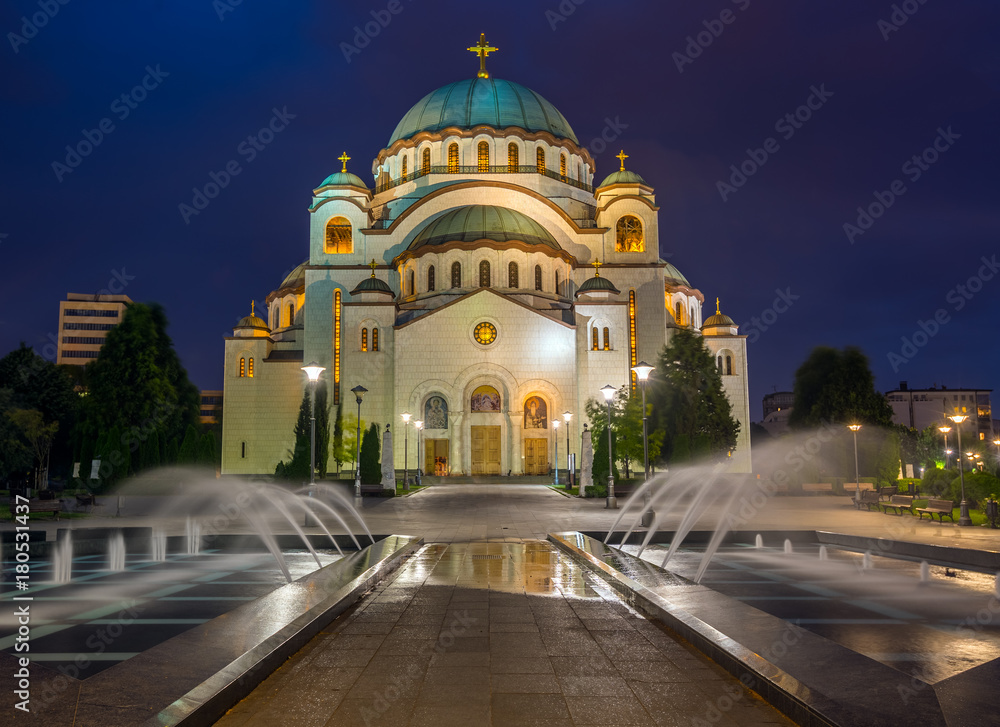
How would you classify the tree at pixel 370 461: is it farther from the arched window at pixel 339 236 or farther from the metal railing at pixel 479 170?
the metal railing at pixel 479 170

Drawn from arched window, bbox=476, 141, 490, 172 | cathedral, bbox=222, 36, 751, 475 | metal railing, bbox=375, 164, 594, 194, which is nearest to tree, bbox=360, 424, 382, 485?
cathedral, bbox=222, 36, 751, 475

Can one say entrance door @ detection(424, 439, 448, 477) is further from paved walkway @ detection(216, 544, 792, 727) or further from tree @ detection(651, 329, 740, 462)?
paved walkway @ detection(216, 544, 792, 727)

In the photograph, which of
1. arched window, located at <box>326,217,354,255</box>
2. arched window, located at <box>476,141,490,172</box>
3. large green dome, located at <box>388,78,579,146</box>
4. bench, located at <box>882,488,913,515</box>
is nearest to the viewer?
A: bench, located at <box>882,488,913,515</box>

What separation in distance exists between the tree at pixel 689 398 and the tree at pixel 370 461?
41.6 feet

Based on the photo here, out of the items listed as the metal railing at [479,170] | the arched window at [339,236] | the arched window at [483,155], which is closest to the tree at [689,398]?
the metal railing at [479,170]

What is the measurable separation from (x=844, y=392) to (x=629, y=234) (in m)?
14.4

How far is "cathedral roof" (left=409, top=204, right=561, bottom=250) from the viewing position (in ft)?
130

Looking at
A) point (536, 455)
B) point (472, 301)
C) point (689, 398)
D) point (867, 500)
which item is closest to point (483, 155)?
point (472, 301)

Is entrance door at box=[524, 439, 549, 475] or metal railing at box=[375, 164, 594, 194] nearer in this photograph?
entrance door at box=[524, 439, 549, 475]

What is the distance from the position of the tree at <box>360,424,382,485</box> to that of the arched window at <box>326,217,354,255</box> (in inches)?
659

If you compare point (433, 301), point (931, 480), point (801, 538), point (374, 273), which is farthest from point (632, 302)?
point (801, 538)

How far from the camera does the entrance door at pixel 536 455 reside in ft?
120

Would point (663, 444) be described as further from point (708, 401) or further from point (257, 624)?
point (257, 624)

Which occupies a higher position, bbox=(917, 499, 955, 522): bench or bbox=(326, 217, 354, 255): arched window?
bbox=(326, 217, 354, 255): arched window
